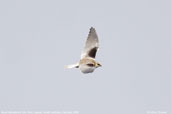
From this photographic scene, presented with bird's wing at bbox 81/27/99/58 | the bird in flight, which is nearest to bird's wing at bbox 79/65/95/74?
the bird in flight

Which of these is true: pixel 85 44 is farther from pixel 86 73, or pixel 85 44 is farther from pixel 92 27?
pixel 86 73

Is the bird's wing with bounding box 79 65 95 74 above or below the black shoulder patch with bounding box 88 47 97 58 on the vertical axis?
below

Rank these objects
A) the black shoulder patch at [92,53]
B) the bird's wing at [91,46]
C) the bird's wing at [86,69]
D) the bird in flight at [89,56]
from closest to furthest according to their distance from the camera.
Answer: the bird's wing at [86,69] < the bird in flight at [89,56] < the bird's wing at [91,46] < the black shoulder patch at [92,53]

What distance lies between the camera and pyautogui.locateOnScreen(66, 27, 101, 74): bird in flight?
17014 millimetres

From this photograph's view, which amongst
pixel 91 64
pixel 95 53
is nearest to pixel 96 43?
pixel 95 53

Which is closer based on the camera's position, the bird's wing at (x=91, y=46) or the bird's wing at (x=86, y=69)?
the bird's wing at (x=86, y=69)

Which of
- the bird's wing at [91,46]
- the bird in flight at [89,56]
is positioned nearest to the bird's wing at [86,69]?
the bird in flight at [89,56]

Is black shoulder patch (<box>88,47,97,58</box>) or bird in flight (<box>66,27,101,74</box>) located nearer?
bird in flight (<box>66,27,101,74</box>)

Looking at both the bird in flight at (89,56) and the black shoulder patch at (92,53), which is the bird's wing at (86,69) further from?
the black shoulder patch at (92,53)

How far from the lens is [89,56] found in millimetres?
18203

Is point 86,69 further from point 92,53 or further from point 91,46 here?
point 91,46

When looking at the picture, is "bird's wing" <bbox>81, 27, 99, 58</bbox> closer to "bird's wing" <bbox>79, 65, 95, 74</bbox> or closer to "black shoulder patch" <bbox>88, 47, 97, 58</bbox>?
"black shoulder patch" <bbox>88, 47, 97, 58</bbox>

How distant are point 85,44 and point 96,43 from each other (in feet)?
1.83

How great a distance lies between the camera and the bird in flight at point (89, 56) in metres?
17.0
